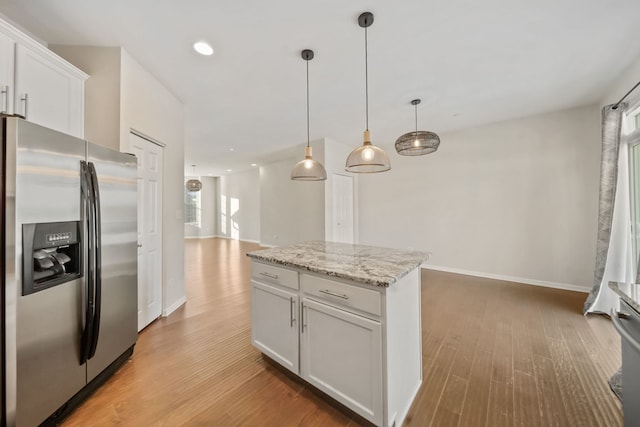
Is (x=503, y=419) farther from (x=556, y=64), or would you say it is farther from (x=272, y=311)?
(x=556, y=64)

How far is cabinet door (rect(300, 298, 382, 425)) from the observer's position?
52.4 inches

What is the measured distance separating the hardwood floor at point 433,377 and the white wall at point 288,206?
2.78 meters

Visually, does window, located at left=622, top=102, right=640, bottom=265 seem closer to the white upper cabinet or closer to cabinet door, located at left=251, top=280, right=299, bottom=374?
cabinet door, located at left=251, top=280, right=299, bottom=374

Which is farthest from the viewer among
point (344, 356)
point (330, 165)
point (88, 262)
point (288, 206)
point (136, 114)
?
point (288, 206)

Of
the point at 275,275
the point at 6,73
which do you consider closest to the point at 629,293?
the point at 275,275

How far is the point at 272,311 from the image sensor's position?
188cm

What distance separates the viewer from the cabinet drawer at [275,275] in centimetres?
171

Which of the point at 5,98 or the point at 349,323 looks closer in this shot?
the point at 349,323

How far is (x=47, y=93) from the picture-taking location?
183cm

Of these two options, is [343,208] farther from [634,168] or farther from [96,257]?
[96,257]

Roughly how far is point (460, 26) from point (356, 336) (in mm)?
2511

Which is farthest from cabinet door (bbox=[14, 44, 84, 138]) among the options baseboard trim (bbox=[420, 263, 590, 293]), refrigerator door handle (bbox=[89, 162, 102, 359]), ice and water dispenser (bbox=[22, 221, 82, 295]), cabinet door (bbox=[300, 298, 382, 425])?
baseboard trim (bbox=[420, 263, 590, 293])

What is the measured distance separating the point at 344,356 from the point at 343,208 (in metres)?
4.40

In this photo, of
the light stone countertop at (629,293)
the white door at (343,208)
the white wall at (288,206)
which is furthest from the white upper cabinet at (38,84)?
the white door at (343,208)
